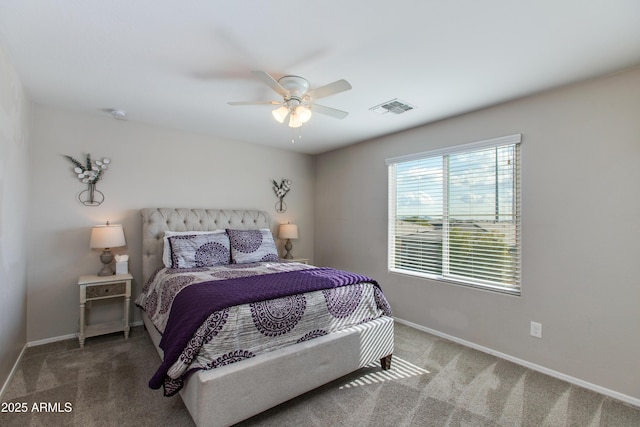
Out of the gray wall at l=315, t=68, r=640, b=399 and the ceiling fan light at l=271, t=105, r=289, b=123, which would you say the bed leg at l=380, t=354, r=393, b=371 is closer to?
the gray wall at l=315, t=68, r=640, b=399

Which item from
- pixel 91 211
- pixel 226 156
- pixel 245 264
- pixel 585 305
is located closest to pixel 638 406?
pixel 585 305

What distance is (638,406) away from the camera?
82.5 inches

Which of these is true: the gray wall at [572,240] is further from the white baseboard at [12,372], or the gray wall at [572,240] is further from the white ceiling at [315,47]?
the white baseboard at [12,372]

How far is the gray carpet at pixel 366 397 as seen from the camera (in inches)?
75.3

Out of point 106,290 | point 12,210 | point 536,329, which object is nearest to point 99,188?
point 12,210

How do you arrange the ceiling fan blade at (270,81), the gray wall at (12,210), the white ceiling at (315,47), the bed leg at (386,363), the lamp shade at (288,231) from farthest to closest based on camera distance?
the lamp shade at (288,231)
the bed leg at (386,363)
the gray wall at (12,210)
the ceiling fan blade at (270,81)
the white ceiling at (315,47)

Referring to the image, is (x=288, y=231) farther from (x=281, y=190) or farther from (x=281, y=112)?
(x=281, y=112)

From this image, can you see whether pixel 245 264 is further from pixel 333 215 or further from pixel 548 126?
pixel 548 126

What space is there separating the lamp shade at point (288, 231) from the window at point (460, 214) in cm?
142

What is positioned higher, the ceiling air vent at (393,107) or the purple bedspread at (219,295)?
the ceiling air vent at (393,107)

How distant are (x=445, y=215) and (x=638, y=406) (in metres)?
1.99

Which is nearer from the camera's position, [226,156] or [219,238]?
[219,238]

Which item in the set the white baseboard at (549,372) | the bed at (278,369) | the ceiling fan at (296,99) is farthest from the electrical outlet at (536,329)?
the ceiling fan at (296,99)

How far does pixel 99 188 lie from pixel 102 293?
1146mm
